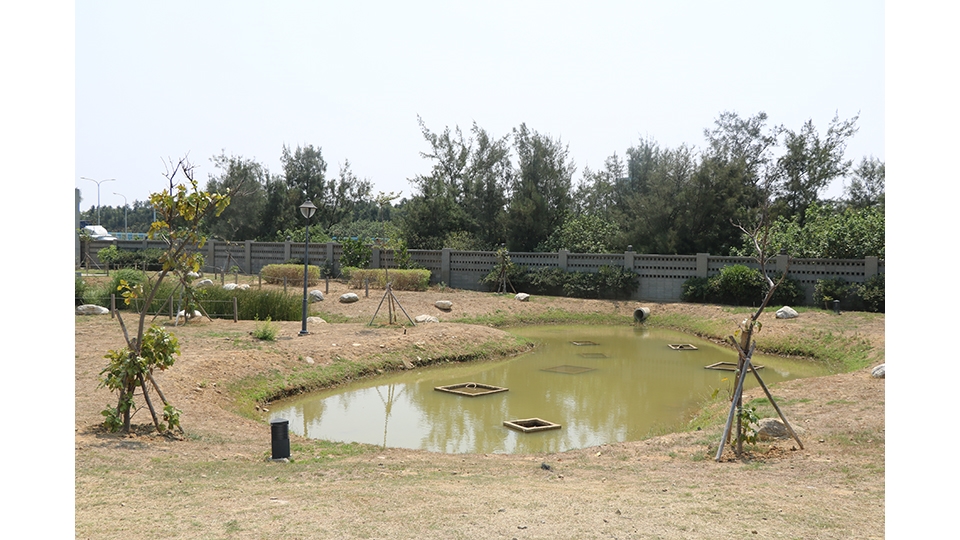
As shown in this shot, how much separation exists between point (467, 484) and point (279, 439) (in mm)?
2152

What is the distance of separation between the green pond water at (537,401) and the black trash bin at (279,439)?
1.92m

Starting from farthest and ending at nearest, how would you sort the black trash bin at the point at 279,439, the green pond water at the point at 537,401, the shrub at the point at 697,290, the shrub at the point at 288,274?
the shrub at the point at 288,274
the shrub at the point at 697,290
the green pond water at the point at 537,401
the black trash bin at the point at 279,439

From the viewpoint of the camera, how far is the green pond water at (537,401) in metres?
8.99

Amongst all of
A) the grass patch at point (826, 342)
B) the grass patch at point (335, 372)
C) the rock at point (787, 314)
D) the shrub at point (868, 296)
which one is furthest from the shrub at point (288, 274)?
the shrub at point (868, 296)

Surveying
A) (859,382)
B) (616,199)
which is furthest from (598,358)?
(616,199)

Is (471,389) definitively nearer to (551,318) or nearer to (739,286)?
(551,318)

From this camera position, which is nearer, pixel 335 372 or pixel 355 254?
pixel 335 372

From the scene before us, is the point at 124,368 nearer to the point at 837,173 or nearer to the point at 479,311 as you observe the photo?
the point at 479,311

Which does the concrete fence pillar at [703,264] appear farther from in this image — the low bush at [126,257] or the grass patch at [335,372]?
the low bush at [126,257]

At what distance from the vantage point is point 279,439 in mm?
6859

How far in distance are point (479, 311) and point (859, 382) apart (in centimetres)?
1093

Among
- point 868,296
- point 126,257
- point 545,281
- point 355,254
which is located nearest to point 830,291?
point 868,296

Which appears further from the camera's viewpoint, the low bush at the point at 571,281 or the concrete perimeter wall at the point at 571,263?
the low bush at the point at 571,281

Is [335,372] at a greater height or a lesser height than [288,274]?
lesser
